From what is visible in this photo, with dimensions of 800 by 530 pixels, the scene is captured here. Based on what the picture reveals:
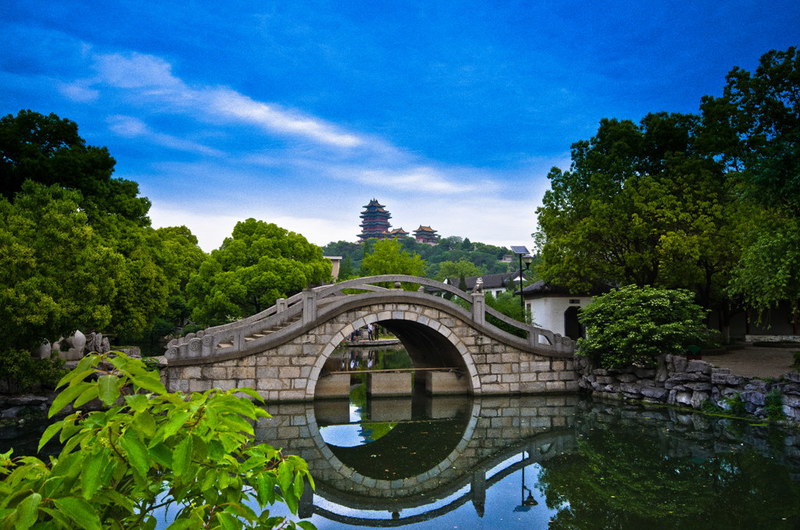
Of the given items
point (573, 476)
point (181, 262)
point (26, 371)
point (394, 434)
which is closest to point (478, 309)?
point (394, 434)

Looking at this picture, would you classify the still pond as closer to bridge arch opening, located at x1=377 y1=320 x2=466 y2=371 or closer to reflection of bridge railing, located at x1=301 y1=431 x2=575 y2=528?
reflection of bridge railing, located at x1=301 y1=431 x2=575 y2=528

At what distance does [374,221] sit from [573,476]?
91.8 m

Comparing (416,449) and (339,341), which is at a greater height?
(339,341)

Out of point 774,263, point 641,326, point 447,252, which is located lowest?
point 641,326

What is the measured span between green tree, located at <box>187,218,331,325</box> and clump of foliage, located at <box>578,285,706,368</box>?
14535mm

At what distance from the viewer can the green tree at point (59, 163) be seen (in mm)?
17625

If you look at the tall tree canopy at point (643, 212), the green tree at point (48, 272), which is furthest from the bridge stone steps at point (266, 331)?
the tall tree canopy at point (643, 212)

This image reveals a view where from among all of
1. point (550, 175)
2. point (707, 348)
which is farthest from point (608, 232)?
point (707, 348)

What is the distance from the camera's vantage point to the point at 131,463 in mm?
1948

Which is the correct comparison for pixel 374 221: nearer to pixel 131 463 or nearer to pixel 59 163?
pixel 59 163

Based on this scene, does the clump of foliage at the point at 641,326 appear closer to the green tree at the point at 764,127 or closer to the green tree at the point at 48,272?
the green tree at the point at 764,127

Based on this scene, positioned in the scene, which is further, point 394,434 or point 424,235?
point 424,235

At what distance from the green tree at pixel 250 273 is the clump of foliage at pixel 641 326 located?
47.7 feet

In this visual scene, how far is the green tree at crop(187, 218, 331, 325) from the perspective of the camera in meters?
25.8
